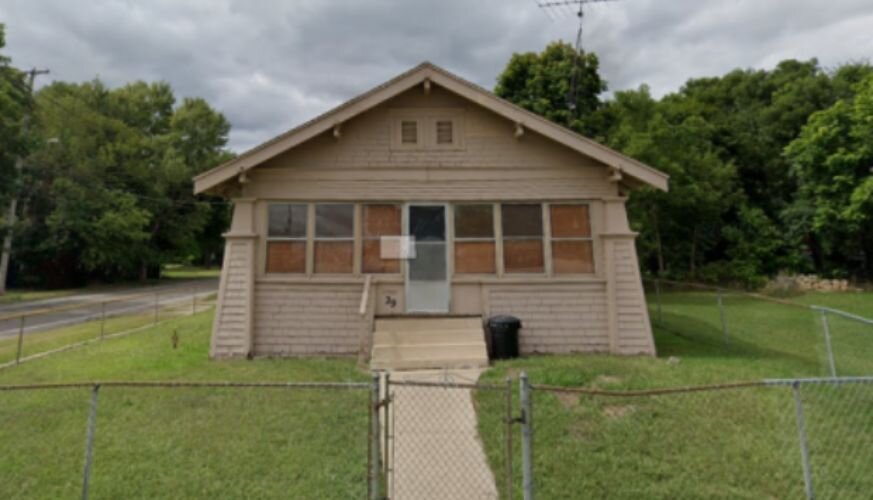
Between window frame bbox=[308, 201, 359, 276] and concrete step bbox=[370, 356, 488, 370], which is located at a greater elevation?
window frame bbox=[308, 201, 359, 276]

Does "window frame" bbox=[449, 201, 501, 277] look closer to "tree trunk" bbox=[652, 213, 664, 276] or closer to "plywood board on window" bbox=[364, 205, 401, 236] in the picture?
"plywood board on window" bbox=[364, 205, 401, 236]

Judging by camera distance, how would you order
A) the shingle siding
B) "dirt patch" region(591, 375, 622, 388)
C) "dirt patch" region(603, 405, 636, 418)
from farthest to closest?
the shingle siding
"dirt patch" region(591, 375, 622, 388)
"dirt patch" region(603, 405, 636, 418)

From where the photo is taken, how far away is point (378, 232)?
28.8 feet

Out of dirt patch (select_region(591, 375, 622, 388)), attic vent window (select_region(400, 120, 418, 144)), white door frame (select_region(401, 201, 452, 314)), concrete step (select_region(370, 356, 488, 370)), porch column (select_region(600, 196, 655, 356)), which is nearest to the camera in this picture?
dirt patch (select_region(591, 375, 622, 388))

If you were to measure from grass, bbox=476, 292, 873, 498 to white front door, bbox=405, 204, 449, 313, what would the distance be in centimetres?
201

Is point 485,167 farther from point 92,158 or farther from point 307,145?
point 92,158

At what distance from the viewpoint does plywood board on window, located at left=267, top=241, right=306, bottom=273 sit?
8688 millimetres

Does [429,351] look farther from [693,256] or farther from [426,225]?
[693,256]

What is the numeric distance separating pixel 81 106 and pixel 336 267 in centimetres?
3456

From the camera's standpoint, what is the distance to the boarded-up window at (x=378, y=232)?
8.74 metres

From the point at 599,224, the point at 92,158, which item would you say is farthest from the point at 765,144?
the point at 92,158

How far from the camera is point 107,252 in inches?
1060

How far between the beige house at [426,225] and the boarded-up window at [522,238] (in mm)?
21

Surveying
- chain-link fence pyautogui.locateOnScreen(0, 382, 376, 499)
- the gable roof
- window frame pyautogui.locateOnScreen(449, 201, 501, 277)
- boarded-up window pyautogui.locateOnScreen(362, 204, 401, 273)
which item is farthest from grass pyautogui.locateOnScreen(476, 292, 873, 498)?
the gable roof
